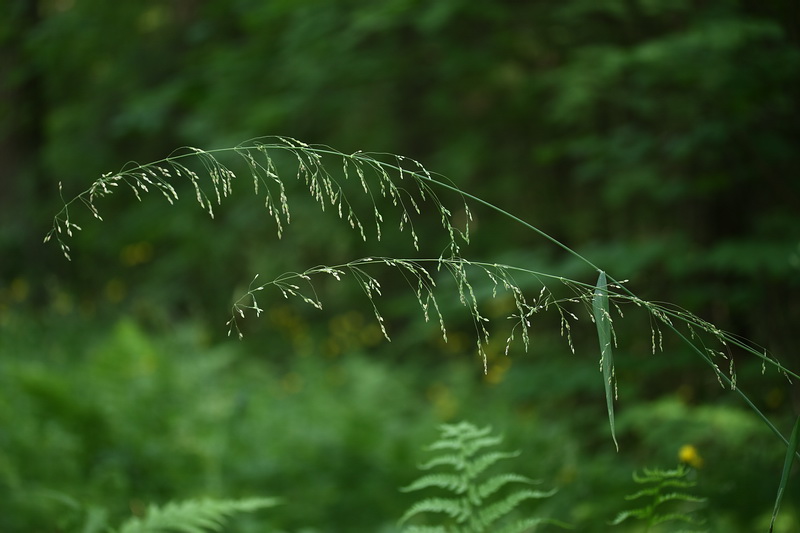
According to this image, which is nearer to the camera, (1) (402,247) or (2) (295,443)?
(2) (295,443)

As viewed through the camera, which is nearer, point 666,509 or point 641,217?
point 666,509

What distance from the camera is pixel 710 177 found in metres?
3.88

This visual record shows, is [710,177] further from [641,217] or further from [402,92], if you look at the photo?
[402,92]

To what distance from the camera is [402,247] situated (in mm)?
6066

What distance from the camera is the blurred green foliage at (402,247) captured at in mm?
3396

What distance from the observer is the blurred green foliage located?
134 inches

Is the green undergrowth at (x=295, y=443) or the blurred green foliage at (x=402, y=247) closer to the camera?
the green undergrowth at (x=295, y=443)

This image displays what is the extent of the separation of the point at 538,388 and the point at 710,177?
4.59 feet

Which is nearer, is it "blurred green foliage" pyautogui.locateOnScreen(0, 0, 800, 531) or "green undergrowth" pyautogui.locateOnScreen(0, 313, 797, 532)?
"green undergrowth" pyautogui.locateOnScreen(0, 313, 797, 532)

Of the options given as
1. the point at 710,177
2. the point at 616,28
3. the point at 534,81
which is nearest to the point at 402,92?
the point at 534,81

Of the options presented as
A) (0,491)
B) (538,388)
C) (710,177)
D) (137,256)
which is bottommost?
(0,491)

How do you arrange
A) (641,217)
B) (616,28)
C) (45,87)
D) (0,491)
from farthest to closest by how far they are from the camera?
(45,87)
(641,217)
(616,28)
(0,491)

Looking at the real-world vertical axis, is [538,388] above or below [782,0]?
below

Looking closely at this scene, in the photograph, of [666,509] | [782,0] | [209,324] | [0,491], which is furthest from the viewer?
[209,324]
